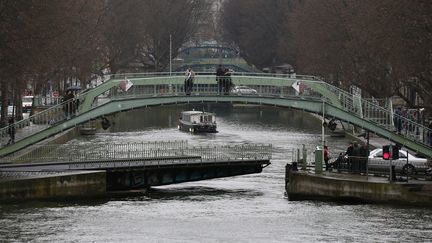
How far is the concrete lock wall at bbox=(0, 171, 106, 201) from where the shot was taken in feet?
202

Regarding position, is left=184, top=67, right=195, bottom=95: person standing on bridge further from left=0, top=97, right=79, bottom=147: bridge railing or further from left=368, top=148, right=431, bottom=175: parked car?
left=368, top=148, right=431, bottom=175: parked car

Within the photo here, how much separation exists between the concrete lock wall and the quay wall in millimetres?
9625

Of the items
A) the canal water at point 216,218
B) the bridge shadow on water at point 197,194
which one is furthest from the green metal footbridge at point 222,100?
the bridge shadow on water at point 197,194

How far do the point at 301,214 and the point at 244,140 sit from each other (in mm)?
46478

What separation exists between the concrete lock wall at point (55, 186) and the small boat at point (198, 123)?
2225 inches

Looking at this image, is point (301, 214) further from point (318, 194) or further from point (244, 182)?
point (244, 182)

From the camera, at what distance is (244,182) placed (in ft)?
240

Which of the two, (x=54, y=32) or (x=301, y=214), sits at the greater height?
(x=54, y=32)

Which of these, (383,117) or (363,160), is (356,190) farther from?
(383,117)

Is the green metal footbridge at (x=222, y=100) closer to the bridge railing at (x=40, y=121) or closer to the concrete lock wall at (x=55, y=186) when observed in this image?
the bridge railing at (x=40, y=121)

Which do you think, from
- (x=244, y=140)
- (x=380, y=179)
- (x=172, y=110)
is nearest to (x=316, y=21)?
(x=244, y=140)

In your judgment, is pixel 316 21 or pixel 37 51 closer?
pixel 37 51

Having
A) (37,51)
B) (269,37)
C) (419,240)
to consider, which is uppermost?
(269,37)

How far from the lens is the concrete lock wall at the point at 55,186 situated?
2421 inches
